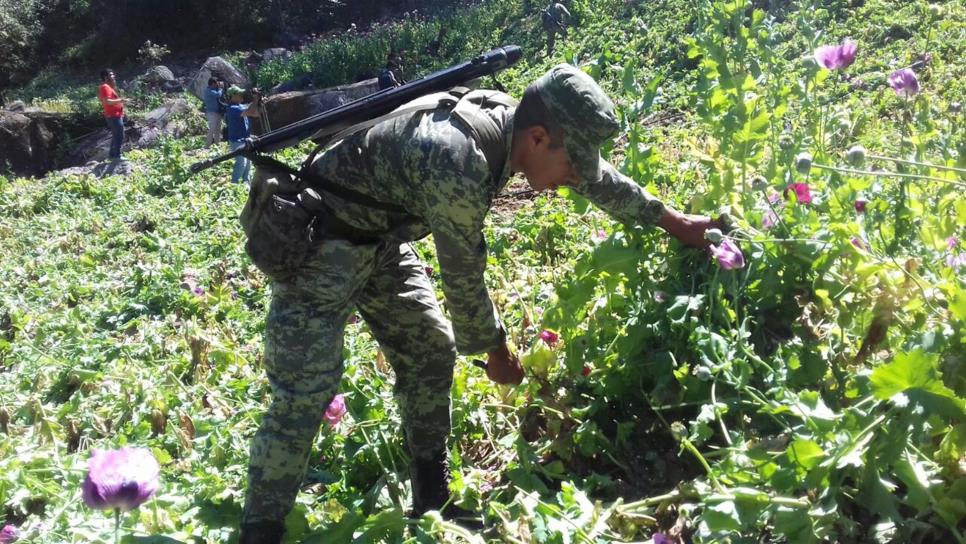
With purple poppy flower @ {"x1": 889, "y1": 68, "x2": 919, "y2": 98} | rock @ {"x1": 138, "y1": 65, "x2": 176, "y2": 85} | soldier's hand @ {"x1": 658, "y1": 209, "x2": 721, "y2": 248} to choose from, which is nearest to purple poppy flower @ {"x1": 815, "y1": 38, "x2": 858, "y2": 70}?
purple poppy flower @ {"x1": 889, "y1": 68, "x2": 919, "y2": 98}

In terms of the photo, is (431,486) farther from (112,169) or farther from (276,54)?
(276,54)

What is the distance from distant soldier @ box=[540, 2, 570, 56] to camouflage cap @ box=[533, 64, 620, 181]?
11.0 meters

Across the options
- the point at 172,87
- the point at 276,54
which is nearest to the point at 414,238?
the point at 276,54

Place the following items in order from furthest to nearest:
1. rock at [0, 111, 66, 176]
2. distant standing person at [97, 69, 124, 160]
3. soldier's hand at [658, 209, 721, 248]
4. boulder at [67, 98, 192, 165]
A: 1. rock at [0, 111, 66, 176]
2. boulder at [67, 98, 192, 165]
3. distant standing person at [97, 69, 124, 160]
4. soldier's hand at [658, 209, 721, 248]

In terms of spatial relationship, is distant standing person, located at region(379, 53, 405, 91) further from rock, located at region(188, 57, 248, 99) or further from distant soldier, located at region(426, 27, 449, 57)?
rock, located at region(188, 57, 248, 99)

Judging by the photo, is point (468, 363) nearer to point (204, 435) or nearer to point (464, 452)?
point (464, 452)

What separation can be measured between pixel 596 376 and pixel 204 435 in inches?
59.1

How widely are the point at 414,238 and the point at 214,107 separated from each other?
10.8m

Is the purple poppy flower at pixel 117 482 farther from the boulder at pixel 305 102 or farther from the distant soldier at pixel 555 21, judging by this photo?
the boulder at pixel 305 102

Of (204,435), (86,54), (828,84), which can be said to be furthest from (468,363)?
(86,54)

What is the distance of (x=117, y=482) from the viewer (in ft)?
5.98

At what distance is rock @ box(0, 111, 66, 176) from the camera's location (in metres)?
18.2

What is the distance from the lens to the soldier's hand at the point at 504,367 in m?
2.61

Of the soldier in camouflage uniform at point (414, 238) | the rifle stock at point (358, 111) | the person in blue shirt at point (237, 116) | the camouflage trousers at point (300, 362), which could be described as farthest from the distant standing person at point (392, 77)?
the person in blue shirt at point (237, 116)
